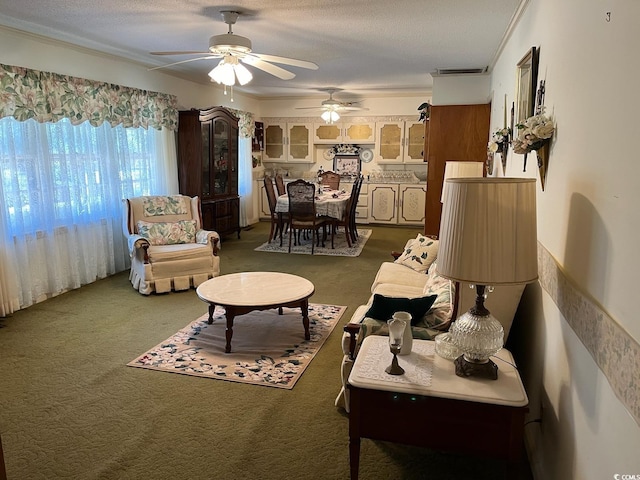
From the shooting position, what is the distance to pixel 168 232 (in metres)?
4.96

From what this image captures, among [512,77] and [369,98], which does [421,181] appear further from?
[512,77]

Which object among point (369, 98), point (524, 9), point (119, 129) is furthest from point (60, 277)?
point (369, 98)

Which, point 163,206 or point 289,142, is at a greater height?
point 289,142

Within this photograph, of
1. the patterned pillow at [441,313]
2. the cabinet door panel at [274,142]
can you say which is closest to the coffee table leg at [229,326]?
the patterned pillow at [441,313]

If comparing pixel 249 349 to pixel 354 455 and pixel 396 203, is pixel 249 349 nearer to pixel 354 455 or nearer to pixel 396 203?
pixel 354 455

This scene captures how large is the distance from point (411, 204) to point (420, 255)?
181 inches

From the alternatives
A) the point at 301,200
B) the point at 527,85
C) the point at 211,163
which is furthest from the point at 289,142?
the point at 527,85

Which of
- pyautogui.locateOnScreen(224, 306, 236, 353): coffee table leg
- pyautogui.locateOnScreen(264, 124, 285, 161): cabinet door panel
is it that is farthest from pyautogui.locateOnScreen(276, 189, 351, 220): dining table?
pyautogui.locateOnScreen(224, 306, 236, 353): coffee table leg

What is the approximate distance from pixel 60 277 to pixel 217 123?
9.93ft

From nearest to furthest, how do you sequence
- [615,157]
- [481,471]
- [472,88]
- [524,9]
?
[615,157] → [481,471] → [524,9] → [472,88]

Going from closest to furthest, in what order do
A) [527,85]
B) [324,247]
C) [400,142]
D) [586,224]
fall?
1. [586,224]
2. [527,85]
3. [324,247]
4. [400,142]

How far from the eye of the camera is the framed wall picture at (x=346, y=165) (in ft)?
29.6

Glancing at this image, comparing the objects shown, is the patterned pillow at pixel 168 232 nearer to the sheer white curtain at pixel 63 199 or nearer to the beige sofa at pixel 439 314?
the sheer white curtain at pixel 63 199

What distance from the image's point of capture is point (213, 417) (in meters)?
2.52
